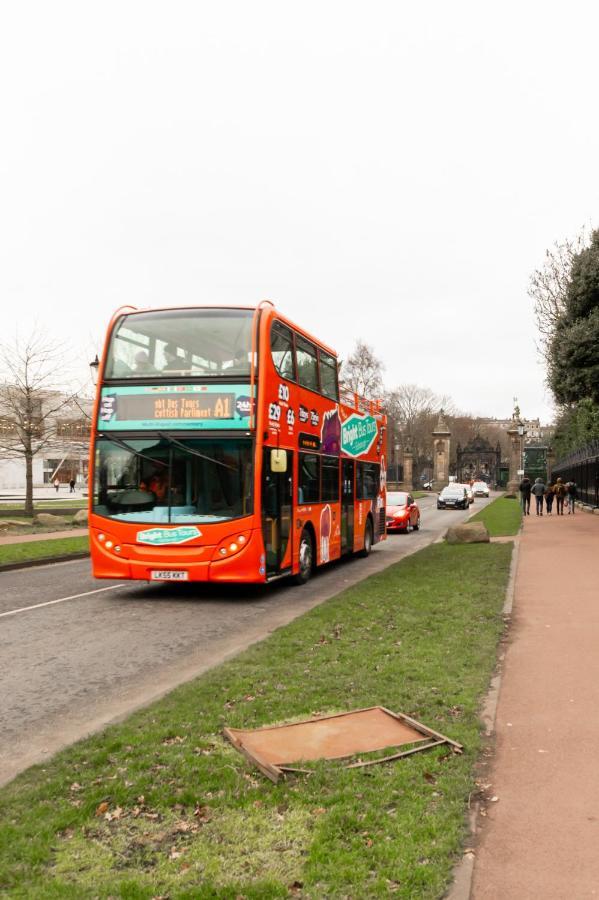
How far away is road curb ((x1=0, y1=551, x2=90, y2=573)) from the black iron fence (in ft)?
74.3

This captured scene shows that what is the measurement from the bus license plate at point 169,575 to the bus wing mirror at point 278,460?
2022 mm

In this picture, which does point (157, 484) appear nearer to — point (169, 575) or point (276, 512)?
point (169, 575)

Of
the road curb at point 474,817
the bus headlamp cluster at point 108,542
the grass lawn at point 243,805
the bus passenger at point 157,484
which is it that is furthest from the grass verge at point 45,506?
the grass lawn at point 243,805

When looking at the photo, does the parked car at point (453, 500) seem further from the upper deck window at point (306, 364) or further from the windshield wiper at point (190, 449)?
the windshield wiper at point (190, 449)

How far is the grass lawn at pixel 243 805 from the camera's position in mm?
3203

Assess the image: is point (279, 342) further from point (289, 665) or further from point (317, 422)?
point (289, 665)

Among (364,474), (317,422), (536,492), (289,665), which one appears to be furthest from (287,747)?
(536,492)

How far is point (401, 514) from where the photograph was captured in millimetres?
27406

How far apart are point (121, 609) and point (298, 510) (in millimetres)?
3475

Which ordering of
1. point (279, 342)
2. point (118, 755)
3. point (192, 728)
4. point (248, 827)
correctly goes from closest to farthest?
point (248, 827), point (118, 755), point (192, 728), point (279, 342)

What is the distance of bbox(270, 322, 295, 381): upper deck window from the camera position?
11.9m

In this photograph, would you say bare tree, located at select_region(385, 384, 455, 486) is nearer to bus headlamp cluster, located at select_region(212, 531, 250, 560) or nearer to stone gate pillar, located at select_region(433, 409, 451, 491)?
stone gate pillar, located at select_region(433, 409, 451, 491)

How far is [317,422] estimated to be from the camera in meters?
14.1

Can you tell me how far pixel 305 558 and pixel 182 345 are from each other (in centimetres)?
466
